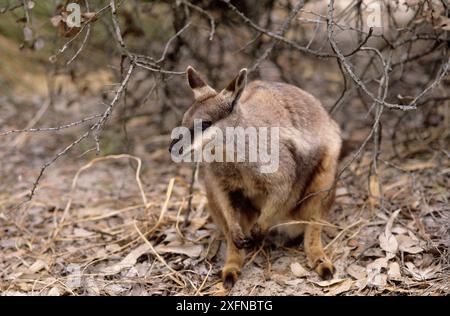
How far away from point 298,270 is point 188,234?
37.5 inches

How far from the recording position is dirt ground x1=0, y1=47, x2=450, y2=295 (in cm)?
418

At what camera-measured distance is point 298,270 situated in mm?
4316

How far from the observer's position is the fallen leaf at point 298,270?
4.27 metres

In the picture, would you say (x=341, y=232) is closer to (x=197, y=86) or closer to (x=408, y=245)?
(x=408, y=245)

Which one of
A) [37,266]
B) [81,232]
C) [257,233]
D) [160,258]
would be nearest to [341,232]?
[257,233]

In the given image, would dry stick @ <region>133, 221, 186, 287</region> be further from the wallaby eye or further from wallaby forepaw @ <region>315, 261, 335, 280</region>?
the wallaby eye

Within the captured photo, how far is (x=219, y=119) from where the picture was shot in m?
3.91

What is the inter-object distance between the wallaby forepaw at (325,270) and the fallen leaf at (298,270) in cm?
8

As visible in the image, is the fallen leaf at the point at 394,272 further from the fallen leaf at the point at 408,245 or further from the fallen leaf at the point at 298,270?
the fallen leaf at the point at 298,270

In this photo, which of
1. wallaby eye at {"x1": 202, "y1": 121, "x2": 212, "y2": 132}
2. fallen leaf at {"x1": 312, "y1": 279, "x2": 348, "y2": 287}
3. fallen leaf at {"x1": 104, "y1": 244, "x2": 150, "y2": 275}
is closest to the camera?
wallaby eye at {"x1": 202, "y1": 121, "x2": 212, "y2": 132}

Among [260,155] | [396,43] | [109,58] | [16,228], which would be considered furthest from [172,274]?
[109,58]

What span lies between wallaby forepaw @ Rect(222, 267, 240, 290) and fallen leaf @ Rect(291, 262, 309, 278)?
1.28 feet

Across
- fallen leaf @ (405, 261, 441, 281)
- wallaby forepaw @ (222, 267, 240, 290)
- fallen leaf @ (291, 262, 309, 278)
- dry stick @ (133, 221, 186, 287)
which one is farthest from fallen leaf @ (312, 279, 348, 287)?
dry stick @ (133, 221, 186, 287)
